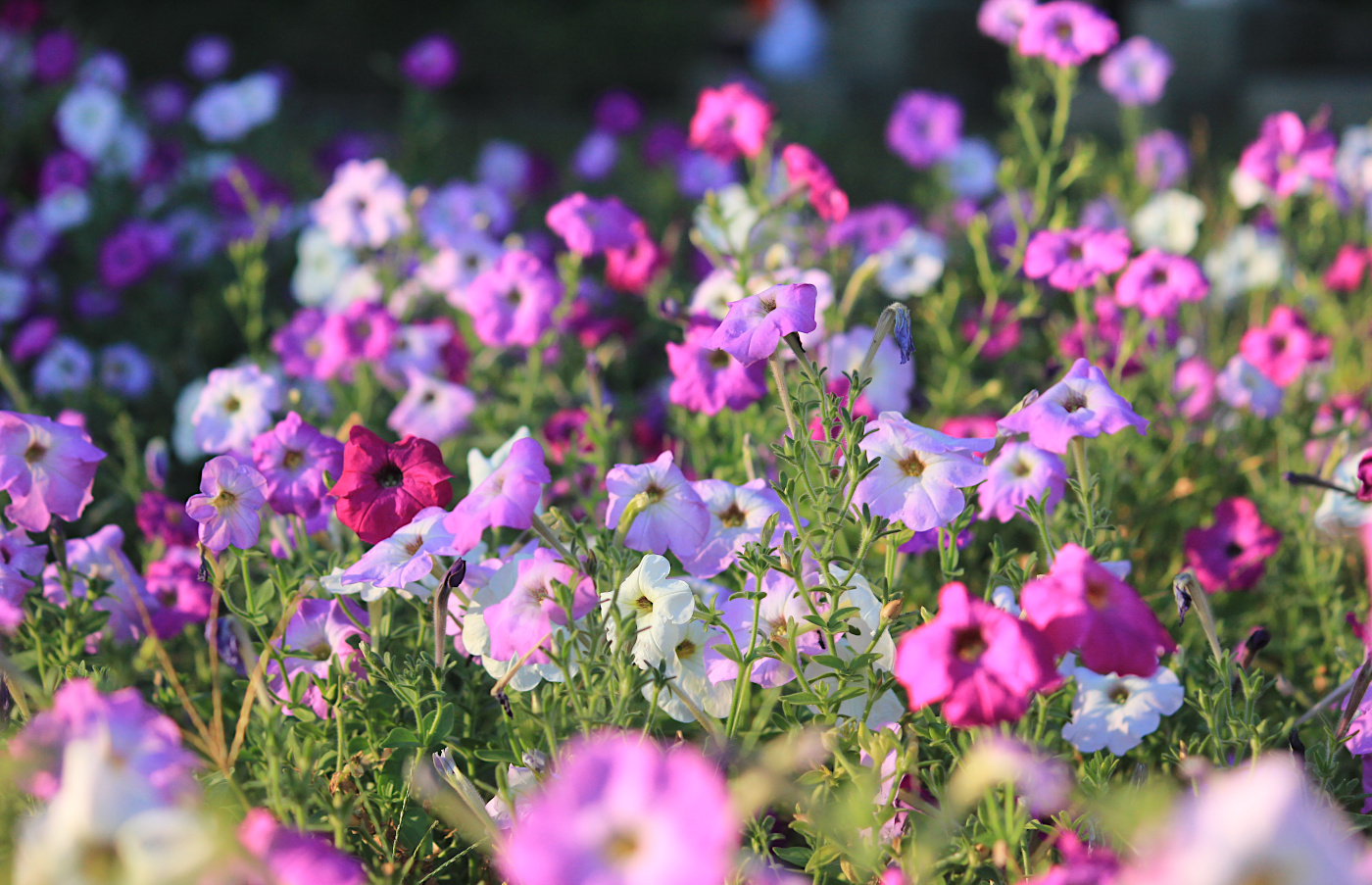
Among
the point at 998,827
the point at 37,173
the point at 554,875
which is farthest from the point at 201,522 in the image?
the point at 37,173

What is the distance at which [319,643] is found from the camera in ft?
4.58

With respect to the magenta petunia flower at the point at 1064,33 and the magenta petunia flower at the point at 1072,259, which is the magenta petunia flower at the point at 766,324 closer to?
the magenta petunia flower at the point at 1072,259

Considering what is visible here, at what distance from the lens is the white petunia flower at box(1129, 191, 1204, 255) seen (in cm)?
260

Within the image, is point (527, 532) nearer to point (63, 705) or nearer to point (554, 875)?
point (63, 705)

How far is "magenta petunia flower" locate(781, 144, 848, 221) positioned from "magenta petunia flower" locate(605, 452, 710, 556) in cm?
82

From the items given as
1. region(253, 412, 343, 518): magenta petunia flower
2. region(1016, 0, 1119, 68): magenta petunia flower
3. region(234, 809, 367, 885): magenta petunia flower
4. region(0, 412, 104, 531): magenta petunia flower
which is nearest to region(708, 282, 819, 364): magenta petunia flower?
region(253, 412, 343, 518): magenta petunia flower

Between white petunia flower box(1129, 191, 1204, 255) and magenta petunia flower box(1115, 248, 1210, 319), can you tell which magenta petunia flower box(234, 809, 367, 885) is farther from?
white petunia flower box(1129, 191, 1204, 255)

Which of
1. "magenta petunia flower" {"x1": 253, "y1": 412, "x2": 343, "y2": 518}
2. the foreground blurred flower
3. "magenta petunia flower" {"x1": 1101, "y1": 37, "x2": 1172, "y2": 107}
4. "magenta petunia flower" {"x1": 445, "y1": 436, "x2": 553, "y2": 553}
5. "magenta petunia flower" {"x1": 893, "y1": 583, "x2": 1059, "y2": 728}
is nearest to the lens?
the foreground blurred flower

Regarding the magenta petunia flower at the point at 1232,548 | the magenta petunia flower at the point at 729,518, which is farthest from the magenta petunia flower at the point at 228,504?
the magenta petunia flower at the point at 1232,548

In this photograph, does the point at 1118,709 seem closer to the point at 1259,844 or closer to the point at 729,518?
the point at 729,518

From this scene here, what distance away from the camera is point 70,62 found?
11.4 feet

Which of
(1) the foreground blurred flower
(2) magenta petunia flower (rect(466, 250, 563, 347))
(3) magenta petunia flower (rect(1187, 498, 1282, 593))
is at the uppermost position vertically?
(1) the foreground blurred flower

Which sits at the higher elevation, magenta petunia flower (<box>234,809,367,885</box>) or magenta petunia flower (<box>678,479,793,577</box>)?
magenta petunia flower (<box>234,809,367,885</box>)

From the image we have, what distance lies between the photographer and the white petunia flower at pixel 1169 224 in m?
2.60
